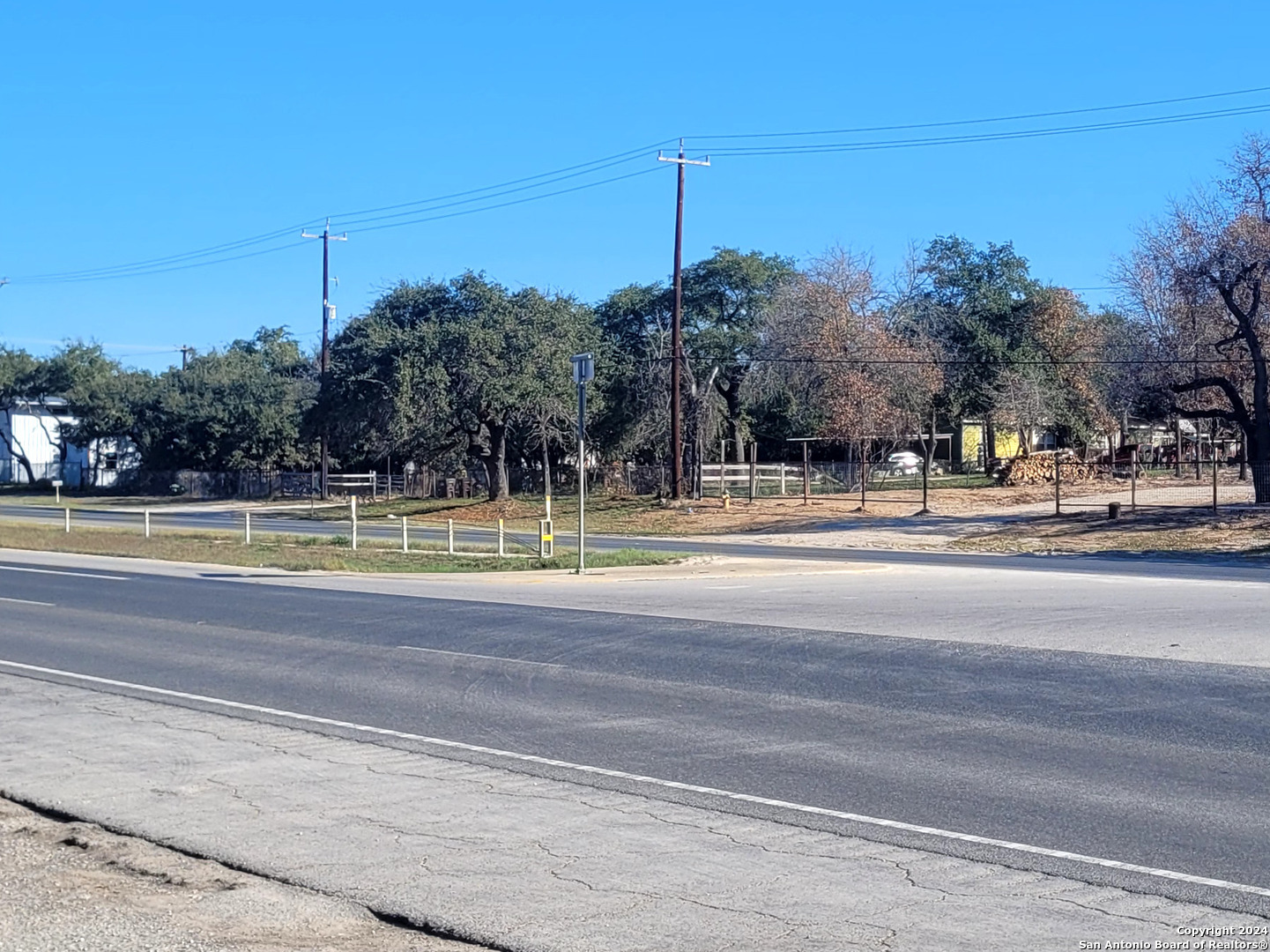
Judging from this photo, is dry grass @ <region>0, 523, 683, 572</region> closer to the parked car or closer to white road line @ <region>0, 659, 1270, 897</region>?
white road line @ <region>0, 659, 1270, 897</region>

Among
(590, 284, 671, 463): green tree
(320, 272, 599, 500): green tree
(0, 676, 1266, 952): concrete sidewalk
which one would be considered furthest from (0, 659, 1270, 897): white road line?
(590, 284, 671, 463): green tree

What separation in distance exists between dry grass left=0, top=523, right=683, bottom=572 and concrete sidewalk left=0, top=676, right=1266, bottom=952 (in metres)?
17.1

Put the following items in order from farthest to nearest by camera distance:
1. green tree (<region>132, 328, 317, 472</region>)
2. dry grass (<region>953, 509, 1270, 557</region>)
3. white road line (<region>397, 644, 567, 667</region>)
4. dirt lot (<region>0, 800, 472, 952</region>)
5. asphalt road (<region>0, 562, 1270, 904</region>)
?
green tree (<region>132, 328, 317, 472</region>) < dry grass (<region>953, 509, 1270, 557</region>) < white road line (<region>397, 644, 567, 667</region>) < asphalt road (<region>0, 562, 1270, 904</region>) < dirt lot (<region>0, 800, 472, 952</region>)

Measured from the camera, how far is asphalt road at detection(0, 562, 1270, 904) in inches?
321

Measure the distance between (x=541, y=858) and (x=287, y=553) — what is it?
25355 millimetres

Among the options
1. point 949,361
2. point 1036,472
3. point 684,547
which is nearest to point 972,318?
point 949,361

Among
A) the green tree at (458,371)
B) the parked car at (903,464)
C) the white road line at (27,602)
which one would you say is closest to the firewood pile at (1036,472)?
the parked car at (903,464)

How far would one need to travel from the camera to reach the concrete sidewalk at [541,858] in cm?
596

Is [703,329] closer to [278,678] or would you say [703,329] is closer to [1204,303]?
[1204,303]

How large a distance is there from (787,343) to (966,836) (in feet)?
163

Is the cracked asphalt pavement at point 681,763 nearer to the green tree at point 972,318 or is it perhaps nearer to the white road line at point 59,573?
the white road line at point 59,573

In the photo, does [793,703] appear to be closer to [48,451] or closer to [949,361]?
[949,361]

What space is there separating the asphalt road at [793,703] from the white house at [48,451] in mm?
79325

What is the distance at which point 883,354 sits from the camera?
54.9 metres
